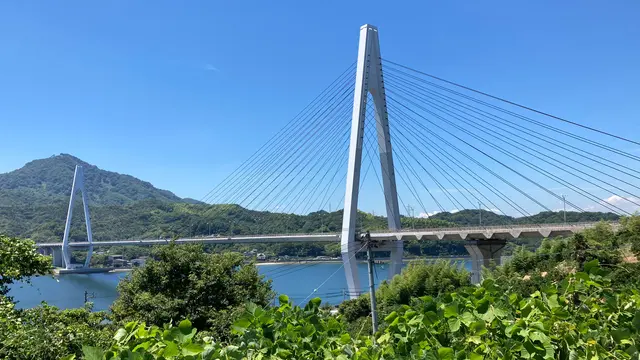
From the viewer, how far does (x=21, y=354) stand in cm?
246

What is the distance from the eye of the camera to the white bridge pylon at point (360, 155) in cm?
1374

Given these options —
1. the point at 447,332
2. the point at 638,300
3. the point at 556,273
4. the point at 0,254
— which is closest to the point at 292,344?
the point at 447,332

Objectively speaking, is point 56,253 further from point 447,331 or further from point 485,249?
point 447,331

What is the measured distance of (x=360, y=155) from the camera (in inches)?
551

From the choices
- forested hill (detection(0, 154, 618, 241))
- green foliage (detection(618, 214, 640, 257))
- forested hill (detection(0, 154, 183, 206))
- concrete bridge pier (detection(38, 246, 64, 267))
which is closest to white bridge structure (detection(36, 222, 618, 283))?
forested hill (detection(0, 154, 618, 241))

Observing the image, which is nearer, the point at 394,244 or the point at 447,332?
the point at 447,332

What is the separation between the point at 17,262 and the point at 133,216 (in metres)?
68.2

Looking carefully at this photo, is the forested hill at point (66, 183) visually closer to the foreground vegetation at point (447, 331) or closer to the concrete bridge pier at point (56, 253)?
the concrete bridge pier at point (56, 253)

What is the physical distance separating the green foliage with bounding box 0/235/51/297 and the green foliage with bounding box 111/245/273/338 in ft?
7.18

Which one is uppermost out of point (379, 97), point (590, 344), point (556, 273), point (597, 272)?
point (379, 97)

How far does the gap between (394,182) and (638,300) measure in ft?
46.4

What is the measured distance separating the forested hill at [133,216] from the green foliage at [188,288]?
1441mm

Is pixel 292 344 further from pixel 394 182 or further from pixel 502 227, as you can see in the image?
pixel 502 227

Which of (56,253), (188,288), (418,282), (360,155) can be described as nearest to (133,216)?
(56,253)
